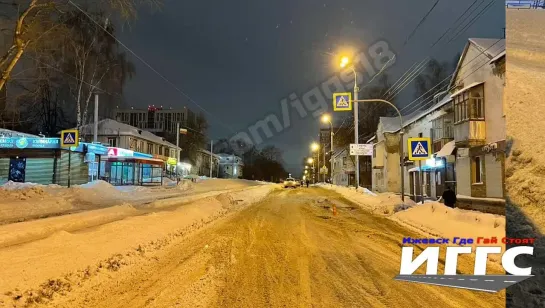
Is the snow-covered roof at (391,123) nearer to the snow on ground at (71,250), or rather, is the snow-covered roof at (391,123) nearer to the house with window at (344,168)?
the house with window at (344,168)

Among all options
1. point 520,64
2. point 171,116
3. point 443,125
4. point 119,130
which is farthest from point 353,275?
point 171,116

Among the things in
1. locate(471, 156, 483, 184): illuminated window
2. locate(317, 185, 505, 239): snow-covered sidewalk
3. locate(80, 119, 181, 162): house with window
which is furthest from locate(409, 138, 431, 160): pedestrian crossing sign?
locate(80, 119, 181, 162): house with window

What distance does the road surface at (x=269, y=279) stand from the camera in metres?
5.20

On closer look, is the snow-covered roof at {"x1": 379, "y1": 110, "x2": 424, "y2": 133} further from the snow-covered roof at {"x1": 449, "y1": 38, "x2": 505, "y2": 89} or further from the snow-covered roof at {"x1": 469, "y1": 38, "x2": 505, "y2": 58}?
the snow-covered roof at {"x1": 469, "y1": 38, "x2": 505, "y2": 58}

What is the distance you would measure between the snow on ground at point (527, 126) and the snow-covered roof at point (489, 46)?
18749mm

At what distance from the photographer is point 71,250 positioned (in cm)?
676

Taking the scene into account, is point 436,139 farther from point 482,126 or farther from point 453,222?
point 453,222

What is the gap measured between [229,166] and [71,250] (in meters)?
129

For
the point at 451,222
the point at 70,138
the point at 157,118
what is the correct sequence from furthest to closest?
the point at 157,118
the point at 70,138
the point at 451,222

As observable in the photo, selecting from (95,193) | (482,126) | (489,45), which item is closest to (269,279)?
(95,193)

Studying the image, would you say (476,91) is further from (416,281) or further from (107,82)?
(107,82)

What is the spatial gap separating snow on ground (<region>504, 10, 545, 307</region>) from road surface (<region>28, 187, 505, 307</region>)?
1118 mm

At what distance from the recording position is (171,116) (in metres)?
108

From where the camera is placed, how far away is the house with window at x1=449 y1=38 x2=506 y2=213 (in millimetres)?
22417
